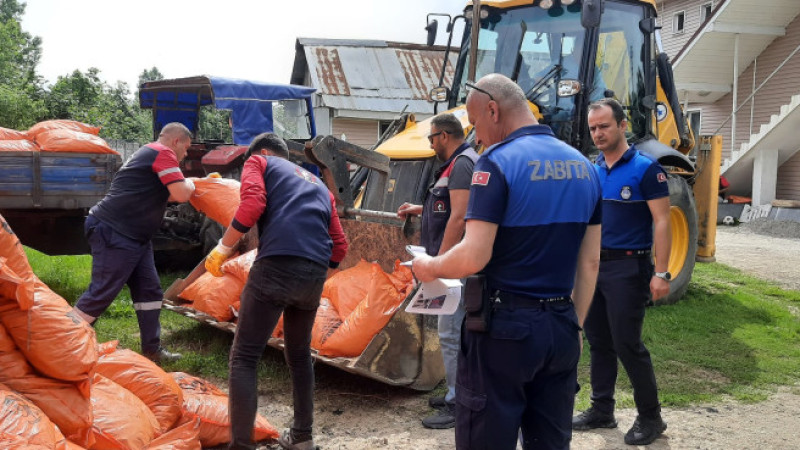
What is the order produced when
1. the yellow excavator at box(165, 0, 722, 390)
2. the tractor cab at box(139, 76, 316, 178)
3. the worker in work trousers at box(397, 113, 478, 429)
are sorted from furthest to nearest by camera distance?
the tractor cab at box(139, 76, 316, 178) → the yellow excavator at box(165, 0, 722, 390) → the worker in work trousers at box(397, 113, 478, 429)

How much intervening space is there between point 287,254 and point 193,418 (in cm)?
97

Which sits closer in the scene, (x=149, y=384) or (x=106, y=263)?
(x=149, y=384)

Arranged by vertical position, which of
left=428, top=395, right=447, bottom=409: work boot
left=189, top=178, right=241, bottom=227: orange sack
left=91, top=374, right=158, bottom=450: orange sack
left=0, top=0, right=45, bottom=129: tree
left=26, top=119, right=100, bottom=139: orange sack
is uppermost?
left=0, top=0, right=45, bottom=129: tree

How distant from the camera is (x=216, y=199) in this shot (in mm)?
5090

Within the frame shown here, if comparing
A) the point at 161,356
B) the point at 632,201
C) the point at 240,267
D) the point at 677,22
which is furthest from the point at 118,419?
the point at 677,22

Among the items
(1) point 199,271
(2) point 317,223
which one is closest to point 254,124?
(1) point 199,271

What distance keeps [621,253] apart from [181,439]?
2.39 metres

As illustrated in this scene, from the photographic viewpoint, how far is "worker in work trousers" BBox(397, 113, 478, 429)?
3.52 metres

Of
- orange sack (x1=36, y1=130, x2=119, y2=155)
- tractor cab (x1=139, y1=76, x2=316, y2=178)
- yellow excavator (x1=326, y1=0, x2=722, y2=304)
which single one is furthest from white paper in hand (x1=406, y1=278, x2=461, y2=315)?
tractor cab (x1=139, y1=76, x2=316, y2=178)

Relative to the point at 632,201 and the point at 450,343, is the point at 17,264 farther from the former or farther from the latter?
A: the point at 632,201

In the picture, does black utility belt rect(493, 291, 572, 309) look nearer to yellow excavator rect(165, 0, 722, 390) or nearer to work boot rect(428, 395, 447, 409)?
work boot rect(428, 395, 447, 409)

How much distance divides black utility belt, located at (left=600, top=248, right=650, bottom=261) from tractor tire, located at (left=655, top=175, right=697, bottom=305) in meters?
2.97

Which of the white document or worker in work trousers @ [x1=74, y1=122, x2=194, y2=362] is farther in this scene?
worker in work trousers @ [x1=74, y1=122, x2=194, y2=362]

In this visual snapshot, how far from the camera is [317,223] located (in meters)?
3.54
